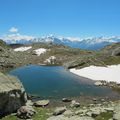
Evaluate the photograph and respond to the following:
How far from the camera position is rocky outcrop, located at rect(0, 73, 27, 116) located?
36281mm

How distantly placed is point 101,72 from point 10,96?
1934 inches

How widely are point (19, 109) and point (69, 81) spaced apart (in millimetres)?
34880

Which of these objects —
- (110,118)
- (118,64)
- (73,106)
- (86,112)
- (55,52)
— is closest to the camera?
(110,118)

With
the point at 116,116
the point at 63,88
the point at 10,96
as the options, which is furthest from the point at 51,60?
the point at 116,116

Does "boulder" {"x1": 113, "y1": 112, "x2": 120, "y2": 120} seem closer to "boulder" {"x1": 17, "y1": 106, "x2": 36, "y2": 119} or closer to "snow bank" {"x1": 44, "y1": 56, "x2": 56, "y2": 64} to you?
"boulder" {"x1": 17, "y1": 106, "x2": 36, "y2": 119}

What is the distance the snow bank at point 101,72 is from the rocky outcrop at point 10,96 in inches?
1465

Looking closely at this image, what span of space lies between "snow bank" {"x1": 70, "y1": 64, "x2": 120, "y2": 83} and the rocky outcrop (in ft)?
122

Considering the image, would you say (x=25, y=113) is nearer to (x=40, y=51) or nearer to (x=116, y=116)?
(x=116, y=116)

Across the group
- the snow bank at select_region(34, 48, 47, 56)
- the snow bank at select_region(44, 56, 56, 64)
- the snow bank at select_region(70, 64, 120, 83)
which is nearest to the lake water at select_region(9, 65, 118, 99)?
the snow bank at select_region(70, 64, 120, 83)

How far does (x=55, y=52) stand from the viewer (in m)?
148

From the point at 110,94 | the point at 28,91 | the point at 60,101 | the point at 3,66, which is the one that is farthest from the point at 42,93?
A: the point at 3,66

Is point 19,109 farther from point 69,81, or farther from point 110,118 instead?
point 69,81

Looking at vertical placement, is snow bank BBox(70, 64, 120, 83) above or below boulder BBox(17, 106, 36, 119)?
above

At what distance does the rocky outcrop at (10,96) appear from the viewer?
119 ft
